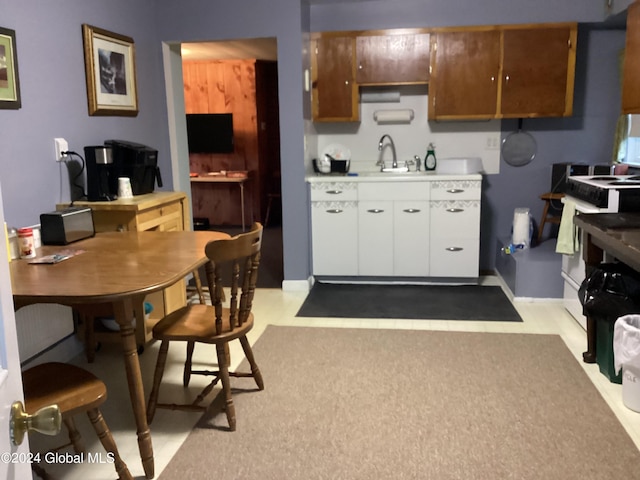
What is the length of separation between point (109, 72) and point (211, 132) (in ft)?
12.2

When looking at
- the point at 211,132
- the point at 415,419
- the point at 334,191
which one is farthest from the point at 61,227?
the point at 211,132

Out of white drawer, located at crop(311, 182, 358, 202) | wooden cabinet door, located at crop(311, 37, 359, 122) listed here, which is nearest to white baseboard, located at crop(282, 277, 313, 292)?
white drawer, located at crop(311, 182, 358, 202)

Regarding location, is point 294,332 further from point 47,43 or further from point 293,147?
point 47,43

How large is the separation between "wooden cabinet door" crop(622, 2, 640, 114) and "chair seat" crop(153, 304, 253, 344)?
9.30 ft

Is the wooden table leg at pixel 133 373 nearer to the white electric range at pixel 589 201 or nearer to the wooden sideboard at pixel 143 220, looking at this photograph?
the wooden sideboard at pixel 143 220

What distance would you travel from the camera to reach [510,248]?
14.0 feet

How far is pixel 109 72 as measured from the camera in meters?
3.63

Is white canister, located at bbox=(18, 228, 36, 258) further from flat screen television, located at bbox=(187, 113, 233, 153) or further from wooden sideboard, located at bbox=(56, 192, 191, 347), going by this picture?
flat screen television, located at bbox=(187, 113, 233, 153)

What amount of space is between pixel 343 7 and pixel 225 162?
3.38 meters

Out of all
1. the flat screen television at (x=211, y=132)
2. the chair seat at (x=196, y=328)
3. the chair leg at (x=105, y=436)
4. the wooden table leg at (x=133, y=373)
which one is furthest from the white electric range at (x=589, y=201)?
the flat screen television at (x=211, y=132)

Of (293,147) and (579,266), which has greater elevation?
(293,147)

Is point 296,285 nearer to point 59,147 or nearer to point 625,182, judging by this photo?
point 59,147

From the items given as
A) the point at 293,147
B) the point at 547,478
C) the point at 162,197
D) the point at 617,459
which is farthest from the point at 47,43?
the point at 617,459

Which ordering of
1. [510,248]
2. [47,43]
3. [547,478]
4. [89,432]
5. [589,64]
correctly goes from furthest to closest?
[589,64]
[510,248]
[47,43]
[89,432]
[547,478]
